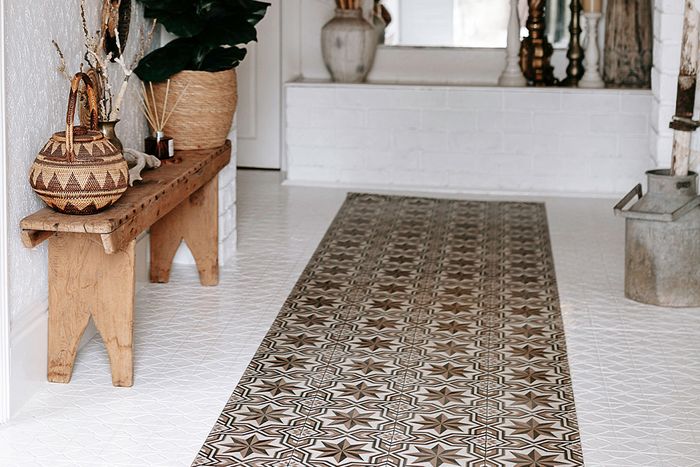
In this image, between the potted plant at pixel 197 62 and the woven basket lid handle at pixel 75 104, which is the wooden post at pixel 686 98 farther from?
the woven basket lid handle at pixel 75 104

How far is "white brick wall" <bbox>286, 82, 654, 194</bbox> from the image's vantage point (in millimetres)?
6617

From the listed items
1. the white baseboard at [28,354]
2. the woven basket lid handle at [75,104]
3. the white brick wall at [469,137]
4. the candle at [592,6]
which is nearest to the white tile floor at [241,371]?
the white baseboard at [28,354]

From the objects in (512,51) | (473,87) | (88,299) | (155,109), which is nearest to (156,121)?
(155,109)

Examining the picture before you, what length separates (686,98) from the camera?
14.7 ft

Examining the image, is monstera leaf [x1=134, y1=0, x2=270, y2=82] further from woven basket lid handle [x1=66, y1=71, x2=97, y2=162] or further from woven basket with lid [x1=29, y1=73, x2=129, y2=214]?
woven basket with lid [x1=29, y1=73, x2=129, y2=214]

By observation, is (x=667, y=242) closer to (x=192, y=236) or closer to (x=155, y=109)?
(x=192, y=236)

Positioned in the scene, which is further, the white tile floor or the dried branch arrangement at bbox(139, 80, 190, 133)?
the dried branch arrangement at bbox(139, 80, 190, 133)

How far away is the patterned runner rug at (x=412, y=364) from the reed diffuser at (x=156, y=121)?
765 mm

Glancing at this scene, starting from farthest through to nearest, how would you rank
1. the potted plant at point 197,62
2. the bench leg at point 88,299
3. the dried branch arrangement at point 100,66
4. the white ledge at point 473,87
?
the white ledge at point 473,87 → the potted plant at point 197,62 → the dried branch arrangement at point 100,66 → the bench leg at point 88,299

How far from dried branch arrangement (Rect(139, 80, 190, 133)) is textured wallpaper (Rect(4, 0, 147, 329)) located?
60 cm

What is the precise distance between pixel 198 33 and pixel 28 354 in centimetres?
149

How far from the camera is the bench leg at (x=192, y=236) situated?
15.1 feet

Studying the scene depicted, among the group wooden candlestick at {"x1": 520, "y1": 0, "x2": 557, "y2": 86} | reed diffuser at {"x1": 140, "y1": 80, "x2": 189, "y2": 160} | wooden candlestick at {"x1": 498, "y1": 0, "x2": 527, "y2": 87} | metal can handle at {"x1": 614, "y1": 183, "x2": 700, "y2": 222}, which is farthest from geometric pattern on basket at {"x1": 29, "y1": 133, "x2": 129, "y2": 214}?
wooden candlestick at {"x1": 520, "y1": 0, "x2": 557, "y2": 86}

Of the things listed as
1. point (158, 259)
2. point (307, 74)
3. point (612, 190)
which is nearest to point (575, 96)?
point (612, 190)
